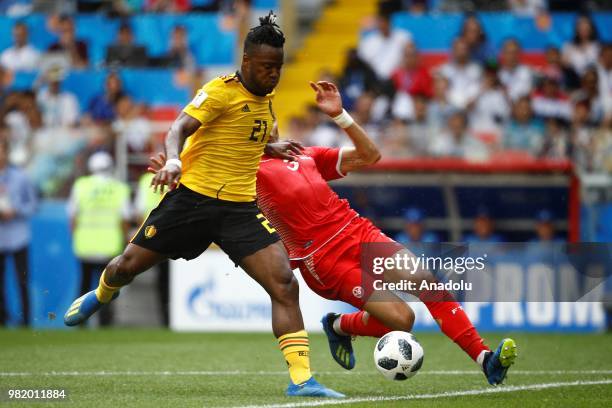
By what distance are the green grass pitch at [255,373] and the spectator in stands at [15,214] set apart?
2.53 meters

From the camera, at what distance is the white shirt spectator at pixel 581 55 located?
17.9 m

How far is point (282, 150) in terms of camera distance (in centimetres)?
879

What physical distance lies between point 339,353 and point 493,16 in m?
10.9

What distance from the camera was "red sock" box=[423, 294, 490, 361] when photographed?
843 cm

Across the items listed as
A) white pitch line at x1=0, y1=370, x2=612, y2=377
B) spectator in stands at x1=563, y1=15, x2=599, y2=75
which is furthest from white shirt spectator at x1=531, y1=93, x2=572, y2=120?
white pitch line at x1=0, y1=370, x2=612, y2=377

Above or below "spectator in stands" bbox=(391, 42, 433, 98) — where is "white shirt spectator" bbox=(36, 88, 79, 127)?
below

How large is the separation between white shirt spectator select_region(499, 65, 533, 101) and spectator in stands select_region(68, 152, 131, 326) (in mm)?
5731

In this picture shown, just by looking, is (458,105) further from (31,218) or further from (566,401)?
(566,401)

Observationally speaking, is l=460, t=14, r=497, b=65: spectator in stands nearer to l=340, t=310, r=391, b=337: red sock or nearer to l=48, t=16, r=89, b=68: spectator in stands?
l=48, t=16, r=89, b=68: spectator in stands

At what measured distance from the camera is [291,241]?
29.2 ft

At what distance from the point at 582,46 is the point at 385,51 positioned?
9.87 feet
